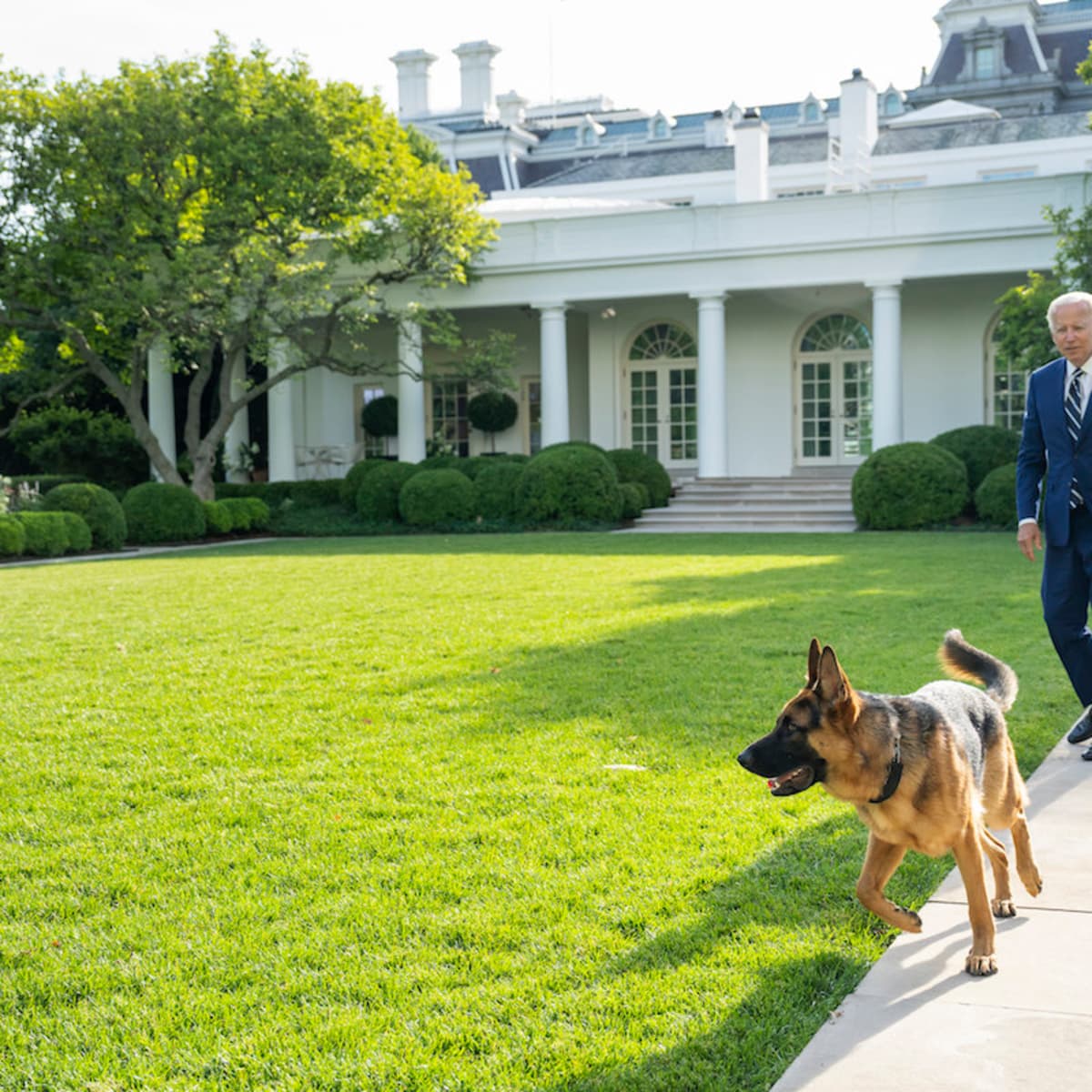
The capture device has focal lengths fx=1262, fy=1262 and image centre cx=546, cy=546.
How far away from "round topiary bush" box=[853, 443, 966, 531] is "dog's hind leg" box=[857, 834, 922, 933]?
18118mm

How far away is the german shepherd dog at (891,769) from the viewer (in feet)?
10.1

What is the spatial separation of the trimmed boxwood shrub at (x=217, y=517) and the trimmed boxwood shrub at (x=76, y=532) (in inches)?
136

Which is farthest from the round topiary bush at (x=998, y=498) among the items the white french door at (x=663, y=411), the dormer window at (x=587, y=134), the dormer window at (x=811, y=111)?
the dormer window at (x=811, y=111)

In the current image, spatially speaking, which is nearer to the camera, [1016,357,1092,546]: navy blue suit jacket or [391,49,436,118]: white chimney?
[1016,357,1092,546]: navy blue suit jacket

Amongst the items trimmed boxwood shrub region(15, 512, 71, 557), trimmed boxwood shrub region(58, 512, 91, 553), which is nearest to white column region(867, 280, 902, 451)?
trimmed boxwood shrub region(58, 512, 91, 553)

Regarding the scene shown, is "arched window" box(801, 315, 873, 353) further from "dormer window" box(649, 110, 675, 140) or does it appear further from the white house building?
"dormer window" box(649, 110, 675, 140)

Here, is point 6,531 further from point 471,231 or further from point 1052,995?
point 1052,995

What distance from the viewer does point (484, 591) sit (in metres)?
12.2

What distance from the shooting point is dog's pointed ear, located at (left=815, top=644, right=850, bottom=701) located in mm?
3029

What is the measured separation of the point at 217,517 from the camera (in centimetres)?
2333

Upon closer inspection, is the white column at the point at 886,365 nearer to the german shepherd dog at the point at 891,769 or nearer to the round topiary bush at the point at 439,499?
the round topiary bush at the point at 439,499

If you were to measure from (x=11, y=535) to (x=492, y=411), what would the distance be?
1380 cm

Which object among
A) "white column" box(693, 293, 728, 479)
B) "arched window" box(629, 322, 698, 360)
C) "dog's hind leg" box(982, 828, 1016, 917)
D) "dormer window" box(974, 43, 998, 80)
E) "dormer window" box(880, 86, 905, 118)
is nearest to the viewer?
"dog's hind leg" box(982, 828, 1016, 917)

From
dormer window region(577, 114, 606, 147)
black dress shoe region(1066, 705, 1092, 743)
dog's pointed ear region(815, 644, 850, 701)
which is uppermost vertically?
dormer window region(577, 114, 606, 147)
